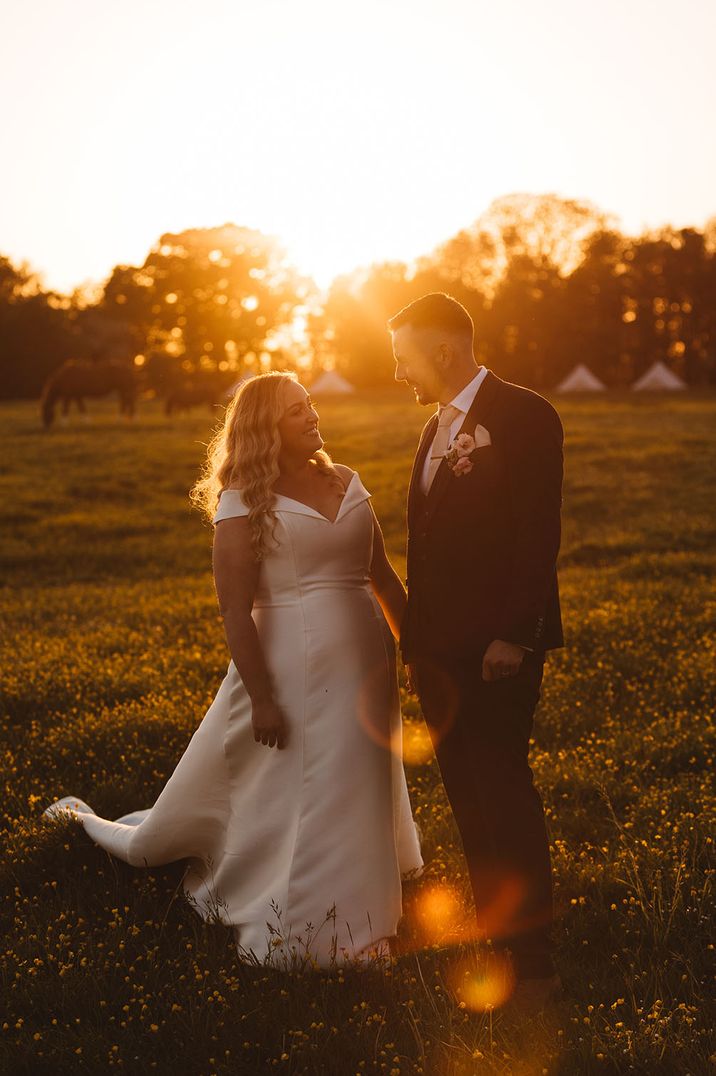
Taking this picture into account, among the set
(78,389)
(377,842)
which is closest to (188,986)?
(377,842)

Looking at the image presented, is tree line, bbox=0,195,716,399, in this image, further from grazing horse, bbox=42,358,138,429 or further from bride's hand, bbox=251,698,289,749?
bride's hand, bbox=251,698,289,749

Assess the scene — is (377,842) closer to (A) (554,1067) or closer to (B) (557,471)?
(A) (554,1067)

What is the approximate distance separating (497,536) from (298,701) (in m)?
1.39

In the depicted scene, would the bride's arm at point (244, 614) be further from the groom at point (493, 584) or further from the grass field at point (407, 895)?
the grass field at point (407, 895)

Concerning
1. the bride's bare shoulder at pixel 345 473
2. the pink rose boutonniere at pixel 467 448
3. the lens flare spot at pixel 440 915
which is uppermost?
the pink rose boutonniere at pixel 467 448

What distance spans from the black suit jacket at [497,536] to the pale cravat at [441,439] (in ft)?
0.37

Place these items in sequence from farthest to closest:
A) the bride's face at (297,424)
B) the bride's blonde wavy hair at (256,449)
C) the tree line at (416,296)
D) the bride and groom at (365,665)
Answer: the tree line at (416,296) → the bride's face at (297,424) → the bride's blonde wavy hair at (256,449) → the bride and groom at (365,665)

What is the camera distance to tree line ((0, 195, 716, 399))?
7544cm

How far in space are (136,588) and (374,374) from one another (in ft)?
227

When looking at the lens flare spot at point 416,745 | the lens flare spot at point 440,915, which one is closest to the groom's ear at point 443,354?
the lens flare spot at point 440,915

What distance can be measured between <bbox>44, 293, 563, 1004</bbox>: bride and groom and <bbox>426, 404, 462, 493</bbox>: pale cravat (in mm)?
11

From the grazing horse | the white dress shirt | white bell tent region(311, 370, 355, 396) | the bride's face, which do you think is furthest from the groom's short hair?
white bell tent region(311, 370, 355, 396)

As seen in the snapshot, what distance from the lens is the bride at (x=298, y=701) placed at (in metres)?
4.88

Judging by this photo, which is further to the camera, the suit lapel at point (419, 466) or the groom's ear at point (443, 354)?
the suit lapel at point (419, 466)
